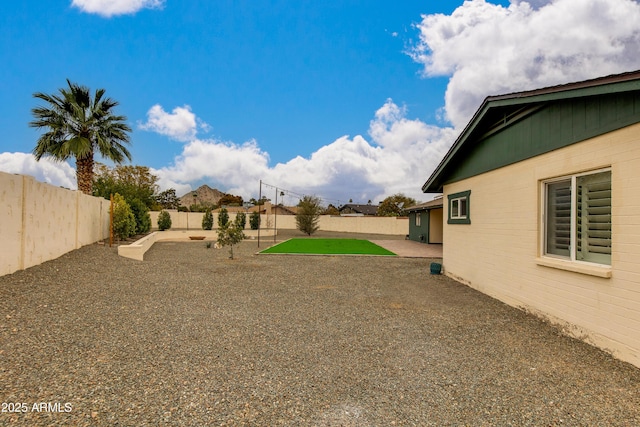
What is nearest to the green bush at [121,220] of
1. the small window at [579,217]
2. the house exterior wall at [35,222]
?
the house exterior wall at [35,222]

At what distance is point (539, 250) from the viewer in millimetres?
5770

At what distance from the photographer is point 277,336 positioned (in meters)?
4.67

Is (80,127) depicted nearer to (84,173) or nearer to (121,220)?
(84,173)

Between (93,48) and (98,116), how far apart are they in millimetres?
5491

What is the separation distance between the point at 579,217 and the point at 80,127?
20.2 metres

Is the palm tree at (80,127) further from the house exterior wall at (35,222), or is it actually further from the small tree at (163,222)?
the small tree at (163,222)

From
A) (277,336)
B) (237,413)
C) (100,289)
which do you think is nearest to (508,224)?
(277,336)

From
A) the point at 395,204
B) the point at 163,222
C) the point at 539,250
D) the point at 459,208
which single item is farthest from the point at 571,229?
the point at 395,204

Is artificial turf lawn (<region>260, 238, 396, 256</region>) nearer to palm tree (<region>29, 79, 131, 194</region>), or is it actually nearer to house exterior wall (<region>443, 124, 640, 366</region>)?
house exterior wall (<region>443, 124, 640, 366</region>)

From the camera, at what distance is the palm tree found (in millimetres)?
15531

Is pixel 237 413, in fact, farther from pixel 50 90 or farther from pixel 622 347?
pixel 50 90

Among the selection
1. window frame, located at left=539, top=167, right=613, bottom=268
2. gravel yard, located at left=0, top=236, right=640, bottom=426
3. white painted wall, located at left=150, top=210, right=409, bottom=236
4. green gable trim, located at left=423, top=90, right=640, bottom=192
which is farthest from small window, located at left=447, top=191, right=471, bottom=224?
white painted wall, located at left=150, top=210, right=409, bottom=236

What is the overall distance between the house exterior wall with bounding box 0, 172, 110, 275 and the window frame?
10355 mm

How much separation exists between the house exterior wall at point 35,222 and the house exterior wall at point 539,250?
1030 centimetres
